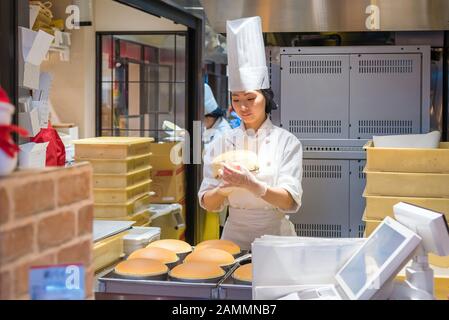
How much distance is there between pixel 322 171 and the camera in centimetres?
356

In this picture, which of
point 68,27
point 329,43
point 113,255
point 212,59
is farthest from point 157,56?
point 113,255

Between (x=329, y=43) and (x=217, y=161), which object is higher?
(x=329, y=43)

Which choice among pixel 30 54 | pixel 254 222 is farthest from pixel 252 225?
pixel 30 54

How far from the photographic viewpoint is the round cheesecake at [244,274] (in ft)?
6.40

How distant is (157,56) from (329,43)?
78.3 inches

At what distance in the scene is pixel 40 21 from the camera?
153 inches

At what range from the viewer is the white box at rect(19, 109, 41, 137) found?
2404mm

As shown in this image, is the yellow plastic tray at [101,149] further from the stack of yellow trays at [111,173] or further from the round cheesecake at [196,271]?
the round cheesecake at [196,271]

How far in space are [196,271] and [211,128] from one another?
3.15 metres

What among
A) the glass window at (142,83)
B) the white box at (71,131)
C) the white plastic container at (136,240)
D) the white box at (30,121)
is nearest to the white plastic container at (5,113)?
the white box at (30,121)

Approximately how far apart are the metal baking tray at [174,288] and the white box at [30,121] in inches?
29.8

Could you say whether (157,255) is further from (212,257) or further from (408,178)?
(408,178)

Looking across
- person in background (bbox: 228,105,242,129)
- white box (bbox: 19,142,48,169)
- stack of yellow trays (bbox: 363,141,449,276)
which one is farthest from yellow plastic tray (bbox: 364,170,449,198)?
person in background (bbox: 228,105,242,129)

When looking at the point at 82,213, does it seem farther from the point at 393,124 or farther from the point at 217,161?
the point at 393,124
